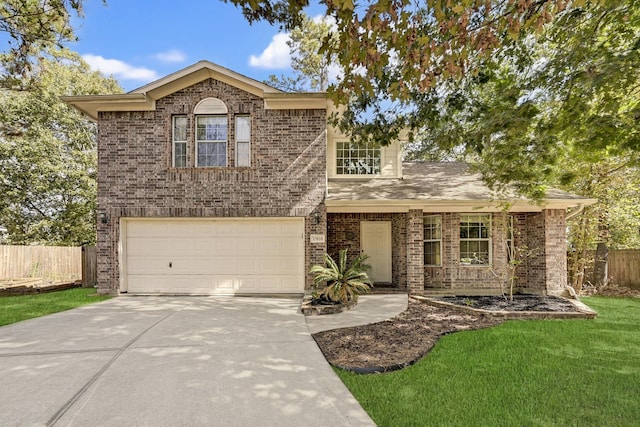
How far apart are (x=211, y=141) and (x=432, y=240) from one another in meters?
7.22

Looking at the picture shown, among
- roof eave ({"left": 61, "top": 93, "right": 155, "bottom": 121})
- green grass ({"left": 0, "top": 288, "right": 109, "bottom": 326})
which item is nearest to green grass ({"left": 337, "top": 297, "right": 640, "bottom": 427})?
green grass ({"left": 0, "top": 288, "right": 109, "bottom": 326})

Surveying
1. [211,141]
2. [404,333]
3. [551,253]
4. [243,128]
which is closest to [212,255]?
[211,141]

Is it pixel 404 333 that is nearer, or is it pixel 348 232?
pixel 404 333

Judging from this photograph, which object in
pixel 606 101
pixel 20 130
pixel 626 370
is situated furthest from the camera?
pixel 20 130

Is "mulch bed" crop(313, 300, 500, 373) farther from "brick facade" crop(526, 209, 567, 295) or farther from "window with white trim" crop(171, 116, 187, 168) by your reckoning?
"window with white trim" crop(171, 116, 187, 168)

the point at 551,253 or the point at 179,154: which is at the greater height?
the point at 179,154

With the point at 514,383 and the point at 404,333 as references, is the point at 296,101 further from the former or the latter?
the point at 514,383

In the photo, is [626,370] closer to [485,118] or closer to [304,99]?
[485,118]

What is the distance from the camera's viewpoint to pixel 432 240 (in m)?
10.7

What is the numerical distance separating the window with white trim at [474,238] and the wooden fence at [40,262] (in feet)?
45.1

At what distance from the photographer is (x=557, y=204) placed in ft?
31.9

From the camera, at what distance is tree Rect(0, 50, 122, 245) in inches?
694

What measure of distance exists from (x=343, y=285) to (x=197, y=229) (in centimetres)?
450

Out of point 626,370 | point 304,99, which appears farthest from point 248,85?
point 626,370
